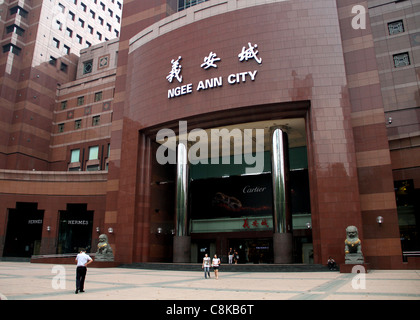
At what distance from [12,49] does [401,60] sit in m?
55.4

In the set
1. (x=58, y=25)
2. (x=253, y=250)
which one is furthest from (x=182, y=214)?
(x=58, y=25)

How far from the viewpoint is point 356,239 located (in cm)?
2184

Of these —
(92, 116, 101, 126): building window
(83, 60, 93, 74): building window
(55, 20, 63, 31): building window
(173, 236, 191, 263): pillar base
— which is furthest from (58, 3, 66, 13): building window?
(173, 236, 191, 263): pillar base

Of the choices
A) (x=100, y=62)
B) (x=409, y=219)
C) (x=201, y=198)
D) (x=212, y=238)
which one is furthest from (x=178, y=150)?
(x=100, y=62)

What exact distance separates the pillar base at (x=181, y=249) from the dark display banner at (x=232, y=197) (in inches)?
265

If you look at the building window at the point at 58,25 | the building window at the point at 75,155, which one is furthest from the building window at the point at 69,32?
the building window at the point at 75,155

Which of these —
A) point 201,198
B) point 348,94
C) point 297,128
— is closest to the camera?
point 348,94

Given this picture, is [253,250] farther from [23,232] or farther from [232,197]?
[23,232]

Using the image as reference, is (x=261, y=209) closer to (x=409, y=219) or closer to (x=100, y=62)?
(x=409, y=219)

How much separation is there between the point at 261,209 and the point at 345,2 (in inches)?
784

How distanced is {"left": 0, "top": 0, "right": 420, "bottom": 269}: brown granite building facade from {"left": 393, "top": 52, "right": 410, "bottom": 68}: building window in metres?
0.13

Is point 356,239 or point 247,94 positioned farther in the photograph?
point 247,94

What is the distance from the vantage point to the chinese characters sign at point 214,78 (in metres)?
28.4
